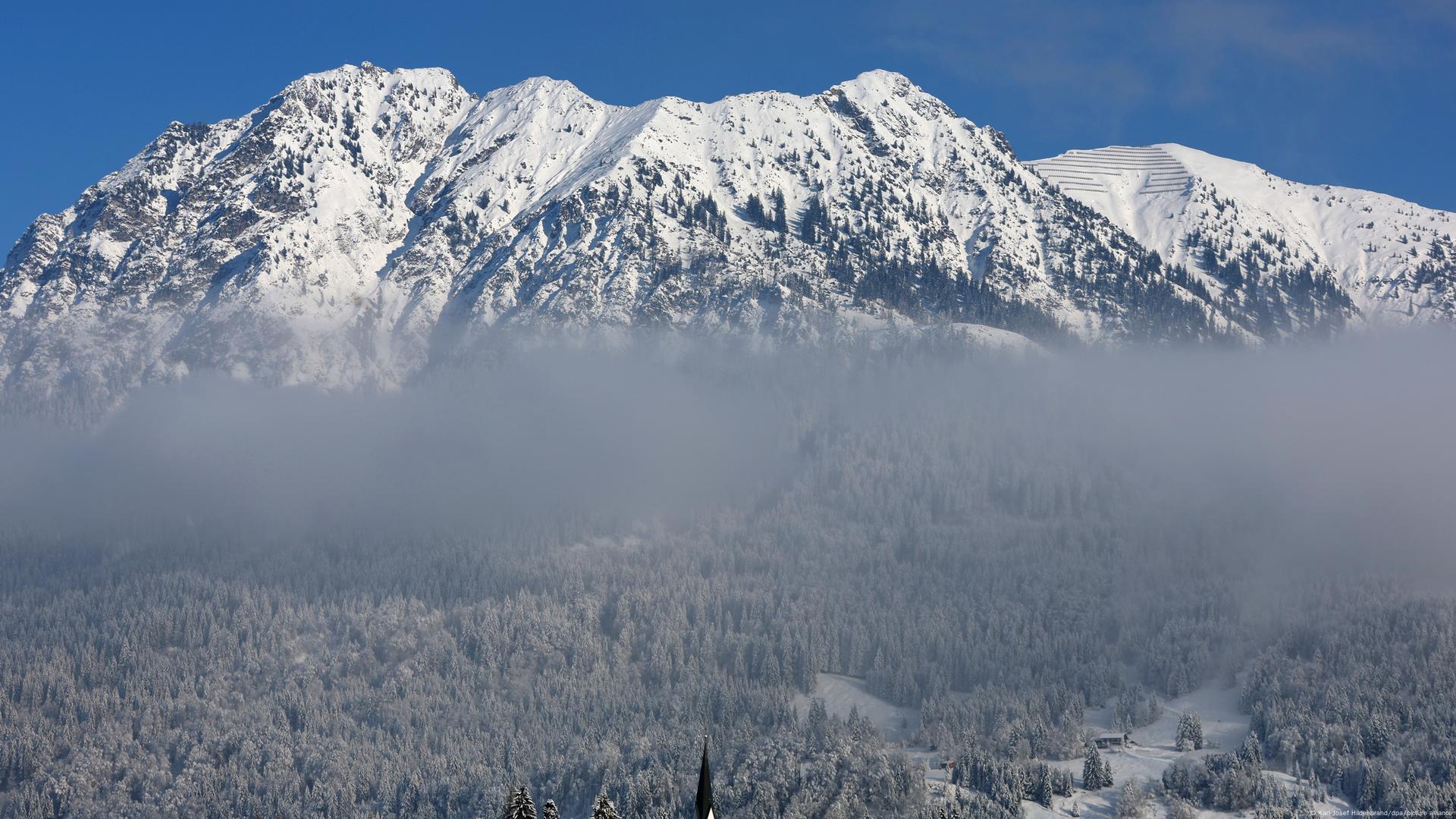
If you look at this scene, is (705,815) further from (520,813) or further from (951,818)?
(951,818)

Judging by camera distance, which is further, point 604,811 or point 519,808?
point 604,811

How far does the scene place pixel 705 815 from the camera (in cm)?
7150

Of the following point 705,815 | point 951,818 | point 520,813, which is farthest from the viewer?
point 951,818

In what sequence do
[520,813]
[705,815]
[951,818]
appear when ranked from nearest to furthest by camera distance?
[705,815] < [520,813] < [951,818]

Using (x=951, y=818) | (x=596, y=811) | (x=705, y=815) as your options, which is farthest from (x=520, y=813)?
(x=951, y=818)

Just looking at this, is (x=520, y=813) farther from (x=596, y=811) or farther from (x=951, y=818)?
(x=951, y=818)

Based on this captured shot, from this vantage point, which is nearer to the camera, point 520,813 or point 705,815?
point 705,815

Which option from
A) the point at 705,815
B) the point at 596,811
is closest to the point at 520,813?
the point at 596,811

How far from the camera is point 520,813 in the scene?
8781cm

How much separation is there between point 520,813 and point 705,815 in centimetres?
1985

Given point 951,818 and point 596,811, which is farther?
point 951,818

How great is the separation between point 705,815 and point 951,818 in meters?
89.5

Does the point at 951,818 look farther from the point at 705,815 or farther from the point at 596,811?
the point at 705,815

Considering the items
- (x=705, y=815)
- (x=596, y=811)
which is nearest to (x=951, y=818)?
(x=596, y=811)
